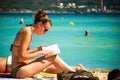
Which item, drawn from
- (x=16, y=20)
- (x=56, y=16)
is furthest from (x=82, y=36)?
(x=16, y=20)

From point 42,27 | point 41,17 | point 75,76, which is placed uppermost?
point 41,17

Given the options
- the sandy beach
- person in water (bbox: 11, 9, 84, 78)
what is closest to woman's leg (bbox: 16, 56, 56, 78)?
person in water (bbox: 11, 9, 84, 78)

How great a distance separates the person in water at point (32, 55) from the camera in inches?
157

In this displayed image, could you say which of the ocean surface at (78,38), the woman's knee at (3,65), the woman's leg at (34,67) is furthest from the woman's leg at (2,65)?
the woman's leg at (34,67)

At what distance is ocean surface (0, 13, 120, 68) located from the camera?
4.47 m

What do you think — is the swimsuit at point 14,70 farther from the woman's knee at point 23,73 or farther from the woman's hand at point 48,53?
the woman's hand at point 48,53

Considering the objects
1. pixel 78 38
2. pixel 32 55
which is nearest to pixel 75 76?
pixel 32 55

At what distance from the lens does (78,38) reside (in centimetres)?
448

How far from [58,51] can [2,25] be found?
0.89m

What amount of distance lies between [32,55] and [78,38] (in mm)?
764

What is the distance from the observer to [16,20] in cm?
449

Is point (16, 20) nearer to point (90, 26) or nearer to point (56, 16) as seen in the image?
point (56, 16)

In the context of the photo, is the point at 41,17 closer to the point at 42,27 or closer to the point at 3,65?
the point at 42,27

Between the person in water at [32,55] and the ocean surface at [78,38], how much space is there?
24 cm
